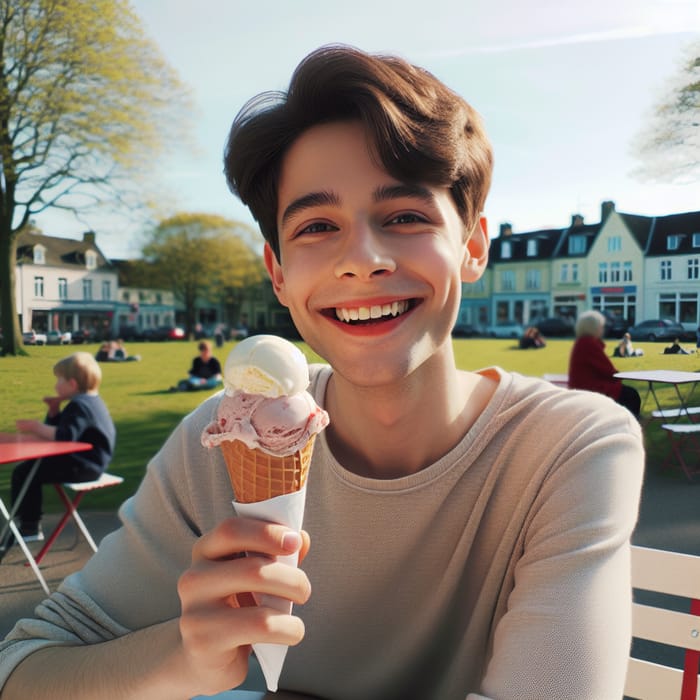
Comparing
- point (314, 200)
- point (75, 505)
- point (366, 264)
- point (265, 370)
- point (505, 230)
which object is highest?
point (505, 230)

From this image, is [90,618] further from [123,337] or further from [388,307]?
[123,337]

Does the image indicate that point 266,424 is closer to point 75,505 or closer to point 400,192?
point 400,192

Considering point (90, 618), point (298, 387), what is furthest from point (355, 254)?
point (90, 618)

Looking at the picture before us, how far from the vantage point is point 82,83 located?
4906 millimetres

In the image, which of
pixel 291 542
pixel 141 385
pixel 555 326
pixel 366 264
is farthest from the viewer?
pixel 141 385

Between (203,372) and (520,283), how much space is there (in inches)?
127

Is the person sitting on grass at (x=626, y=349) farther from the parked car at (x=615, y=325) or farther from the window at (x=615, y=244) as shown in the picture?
the window at (x=615, y=244)

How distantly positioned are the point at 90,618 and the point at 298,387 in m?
0.59

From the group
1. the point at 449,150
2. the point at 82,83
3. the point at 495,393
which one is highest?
the point at 82,83

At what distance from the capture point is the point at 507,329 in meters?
4.79

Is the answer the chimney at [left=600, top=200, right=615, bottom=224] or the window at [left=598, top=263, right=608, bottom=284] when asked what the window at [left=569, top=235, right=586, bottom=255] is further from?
the chimney at [left=600, top=200, right=615, bottom=224]

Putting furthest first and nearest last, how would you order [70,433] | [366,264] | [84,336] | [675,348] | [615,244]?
[84,336], [70,433], [615,244], [675,348], [366,264]

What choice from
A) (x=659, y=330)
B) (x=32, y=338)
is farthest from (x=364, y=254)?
(x=32, y=338)

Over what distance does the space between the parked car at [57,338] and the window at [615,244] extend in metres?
3.82
